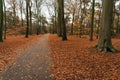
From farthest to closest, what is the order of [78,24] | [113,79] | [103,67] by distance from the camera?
[78,24] → [103,67] → [113,79]

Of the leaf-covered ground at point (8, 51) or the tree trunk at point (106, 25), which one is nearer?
the leaf-covered ground at point (8, 51)

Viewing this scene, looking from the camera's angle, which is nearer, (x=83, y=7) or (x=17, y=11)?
(x=83, y=7)

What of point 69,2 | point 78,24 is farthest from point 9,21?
point 78,24

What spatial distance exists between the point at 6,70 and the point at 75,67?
3047 millimetres

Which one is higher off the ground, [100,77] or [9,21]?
[9,21]

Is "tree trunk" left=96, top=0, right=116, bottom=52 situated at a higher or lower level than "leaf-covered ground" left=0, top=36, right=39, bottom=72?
higher

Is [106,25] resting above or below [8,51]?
above

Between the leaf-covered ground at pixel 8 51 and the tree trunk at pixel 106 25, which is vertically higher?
the tree trunk at pixel 106 25

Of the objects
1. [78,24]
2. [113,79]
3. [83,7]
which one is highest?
[83,7]

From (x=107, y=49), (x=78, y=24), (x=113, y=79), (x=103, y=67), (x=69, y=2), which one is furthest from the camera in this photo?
(x=69, y=2)

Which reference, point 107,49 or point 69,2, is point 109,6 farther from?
point 69,2

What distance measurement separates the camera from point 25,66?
28.2ft

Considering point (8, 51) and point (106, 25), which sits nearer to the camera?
point (106, 25)

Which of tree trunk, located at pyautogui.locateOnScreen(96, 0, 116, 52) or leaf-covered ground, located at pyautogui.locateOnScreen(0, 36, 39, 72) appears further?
tree trunk, located at pyautogui.locateOnScreen(96, 0, 116, 52)
